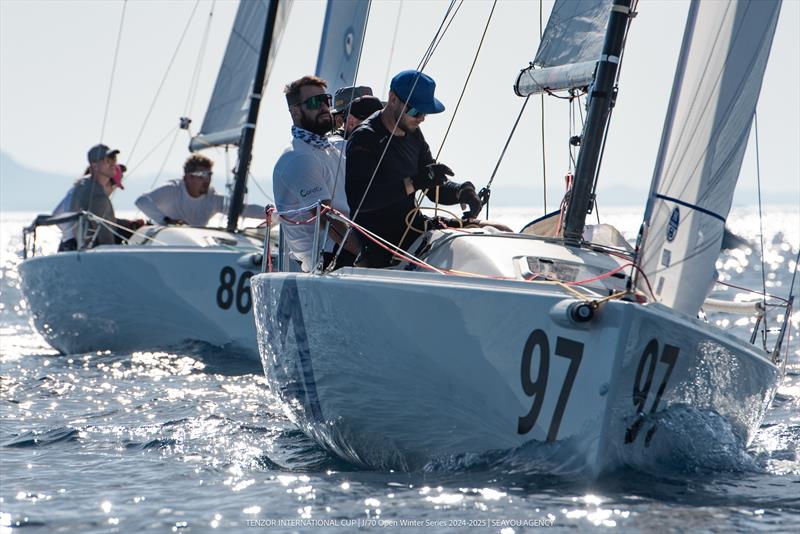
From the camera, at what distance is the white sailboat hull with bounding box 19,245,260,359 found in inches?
348

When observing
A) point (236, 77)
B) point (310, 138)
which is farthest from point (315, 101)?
point (236, 77)

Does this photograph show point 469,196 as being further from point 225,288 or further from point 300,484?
point 225,288

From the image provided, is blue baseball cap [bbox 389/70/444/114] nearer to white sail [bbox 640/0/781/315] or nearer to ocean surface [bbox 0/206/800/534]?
white sail [bbox 640/0/781/315]

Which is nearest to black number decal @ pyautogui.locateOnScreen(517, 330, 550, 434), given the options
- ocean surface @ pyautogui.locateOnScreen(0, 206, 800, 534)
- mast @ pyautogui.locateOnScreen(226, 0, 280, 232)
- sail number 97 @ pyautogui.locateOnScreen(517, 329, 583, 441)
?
sail number 97 @ pyautogui.locateOnScreen(517, 329, 583, 441)

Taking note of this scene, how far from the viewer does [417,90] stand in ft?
17.1

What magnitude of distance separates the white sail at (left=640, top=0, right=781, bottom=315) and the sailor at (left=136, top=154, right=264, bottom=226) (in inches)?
261

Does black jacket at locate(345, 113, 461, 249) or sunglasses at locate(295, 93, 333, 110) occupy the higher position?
sunglasses at locate(295, 93, 333, 110)

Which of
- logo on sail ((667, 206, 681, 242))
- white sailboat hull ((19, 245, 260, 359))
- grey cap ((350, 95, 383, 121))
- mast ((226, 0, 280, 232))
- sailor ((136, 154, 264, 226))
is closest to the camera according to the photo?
logo on sail ((667, 206, 681, 242))

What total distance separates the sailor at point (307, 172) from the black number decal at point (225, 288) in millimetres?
2939

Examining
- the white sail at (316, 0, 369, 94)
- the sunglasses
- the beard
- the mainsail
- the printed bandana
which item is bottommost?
the printed bandana

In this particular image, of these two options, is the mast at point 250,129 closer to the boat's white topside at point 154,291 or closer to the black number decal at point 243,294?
the boat's white topside at point 154,291

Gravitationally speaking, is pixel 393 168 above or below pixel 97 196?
above

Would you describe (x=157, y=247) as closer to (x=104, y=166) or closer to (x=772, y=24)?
(x=104, y=166)

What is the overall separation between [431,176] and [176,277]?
4.02 m
